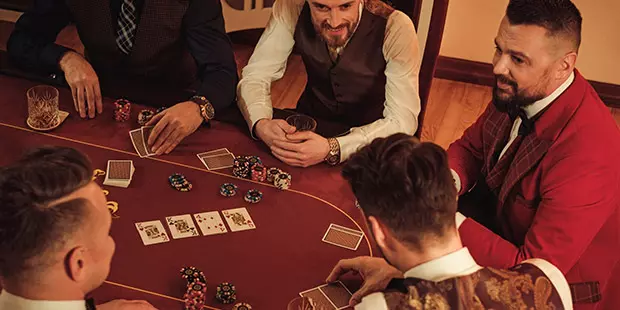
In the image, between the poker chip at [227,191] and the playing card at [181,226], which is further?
the poker chip at [227,191]

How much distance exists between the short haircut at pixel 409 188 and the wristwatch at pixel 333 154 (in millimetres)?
764

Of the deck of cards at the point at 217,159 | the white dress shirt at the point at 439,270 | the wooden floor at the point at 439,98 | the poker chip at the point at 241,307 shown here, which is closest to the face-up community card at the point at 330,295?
the poker chip at the point at 241,307

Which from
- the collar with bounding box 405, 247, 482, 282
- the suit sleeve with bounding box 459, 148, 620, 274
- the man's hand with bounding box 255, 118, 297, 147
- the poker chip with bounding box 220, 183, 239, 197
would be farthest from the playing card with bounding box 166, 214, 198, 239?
the suit sleeve with bounding box 459, 148, 620, 274

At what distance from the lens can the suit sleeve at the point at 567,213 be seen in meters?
1.92

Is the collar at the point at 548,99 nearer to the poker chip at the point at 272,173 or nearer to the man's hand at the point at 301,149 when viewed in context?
the man's hand at the point at 301,149

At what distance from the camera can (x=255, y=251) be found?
6.16ft

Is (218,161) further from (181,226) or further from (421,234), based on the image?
(421,234)

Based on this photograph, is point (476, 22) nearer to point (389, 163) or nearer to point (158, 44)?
point (158, 44)

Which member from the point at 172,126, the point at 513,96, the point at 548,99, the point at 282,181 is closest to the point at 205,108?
the point at 172,126

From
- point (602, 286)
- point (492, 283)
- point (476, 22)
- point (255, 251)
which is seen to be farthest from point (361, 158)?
point (476, 22)

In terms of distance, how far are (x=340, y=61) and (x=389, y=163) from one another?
4.23 ft

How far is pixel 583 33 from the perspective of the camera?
436 cm

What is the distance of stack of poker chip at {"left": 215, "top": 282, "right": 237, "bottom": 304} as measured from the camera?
1702 mm

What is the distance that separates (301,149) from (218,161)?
0.87ft
